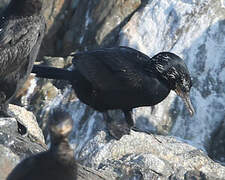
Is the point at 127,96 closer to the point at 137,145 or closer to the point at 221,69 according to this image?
the point at 137,145

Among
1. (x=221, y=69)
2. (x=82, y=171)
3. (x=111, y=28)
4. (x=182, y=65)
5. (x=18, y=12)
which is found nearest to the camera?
(x=82, y=171)

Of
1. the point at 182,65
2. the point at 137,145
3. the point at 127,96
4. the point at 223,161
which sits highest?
the point at 182,65

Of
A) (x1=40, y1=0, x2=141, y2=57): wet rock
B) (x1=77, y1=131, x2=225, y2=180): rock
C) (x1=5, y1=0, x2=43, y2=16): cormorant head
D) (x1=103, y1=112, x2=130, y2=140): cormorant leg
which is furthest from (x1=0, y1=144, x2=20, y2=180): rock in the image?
(x1=40, y1=0, x2=141, y2=57): wet rock

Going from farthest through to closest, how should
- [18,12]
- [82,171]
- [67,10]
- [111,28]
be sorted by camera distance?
[67,10]
[111,28]
[18,12]
[82,171]

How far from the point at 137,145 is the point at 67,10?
680 cm

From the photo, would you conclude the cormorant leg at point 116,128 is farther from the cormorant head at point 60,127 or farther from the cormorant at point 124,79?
Result: the cormorant head at point 60,127

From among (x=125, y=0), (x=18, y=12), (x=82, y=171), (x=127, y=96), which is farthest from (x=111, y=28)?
(x=82, y=171)

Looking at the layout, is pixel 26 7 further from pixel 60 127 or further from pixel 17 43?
pixel 60 127

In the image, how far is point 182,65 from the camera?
7320 mm

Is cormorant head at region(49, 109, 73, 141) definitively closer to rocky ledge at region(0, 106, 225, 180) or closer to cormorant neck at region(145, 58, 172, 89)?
rocky ledge at region(0, 106, 225, 180)

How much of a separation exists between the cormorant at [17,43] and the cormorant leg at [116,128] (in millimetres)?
1345

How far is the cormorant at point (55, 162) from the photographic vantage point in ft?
14.1

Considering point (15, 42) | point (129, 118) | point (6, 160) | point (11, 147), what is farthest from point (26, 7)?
point (129, 118)

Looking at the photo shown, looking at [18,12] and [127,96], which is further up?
[18,12]
